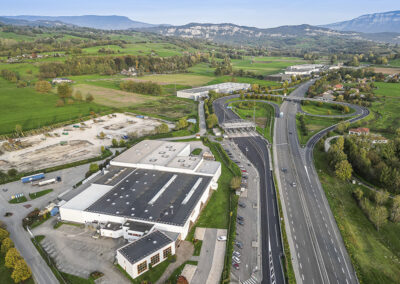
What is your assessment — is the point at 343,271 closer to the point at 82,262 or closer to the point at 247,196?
the point at 247,196

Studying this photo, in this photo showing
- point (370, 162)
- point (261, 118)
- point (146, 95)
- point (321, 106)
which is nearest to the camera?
point (370, 162)

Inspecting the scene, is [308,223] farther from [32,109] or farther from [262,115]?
[32,109]

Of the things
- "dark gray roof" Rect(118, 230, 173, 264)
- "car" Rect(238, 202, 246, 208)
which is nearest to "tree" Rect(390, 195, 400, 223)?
"car" Rect(238, 202, 246, 208)

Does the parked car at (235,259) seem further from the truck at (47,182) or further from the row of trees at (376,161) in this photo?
the truck at (47,182)

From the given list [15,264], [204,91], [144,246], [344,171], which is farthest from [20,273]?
[204,91]

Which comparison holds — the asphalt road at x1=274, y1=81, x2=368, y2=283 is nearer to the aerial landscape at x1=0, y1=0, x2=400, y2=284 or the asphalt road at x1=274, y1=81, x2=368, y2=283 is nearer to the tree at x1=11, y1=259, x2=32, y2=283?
the aerial landscape at x1=0, y1=0, x2=400, y2=284

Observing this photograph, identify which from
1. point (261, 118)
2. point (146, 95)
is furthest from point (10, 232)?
point (146, 95)
